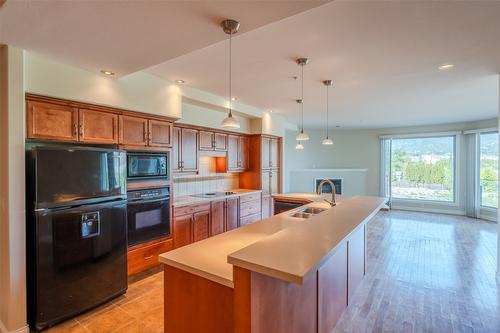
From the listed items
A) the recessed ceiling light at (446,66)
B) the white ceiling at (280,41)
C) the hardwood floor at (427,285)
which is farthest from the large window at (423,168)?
the recessed ceiling light at (446,66)

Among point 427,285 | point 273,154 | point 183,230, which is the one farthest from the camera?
point 273,154

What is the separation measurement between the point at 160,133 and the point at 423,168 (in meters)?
7.56

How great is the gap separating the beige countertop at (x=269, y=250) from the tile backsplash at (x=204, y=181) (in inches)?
95.4

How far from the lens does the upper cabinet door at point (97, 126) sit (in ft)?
8.63

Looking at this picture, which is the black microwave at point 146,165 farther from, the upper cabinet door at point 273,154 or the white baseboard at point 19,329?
the upper cabinet door at point 273,154

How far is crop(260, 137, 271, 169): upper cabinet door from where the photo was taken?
5461 millimetres

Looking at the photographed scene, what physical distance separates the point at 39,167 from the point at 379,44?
125 inches

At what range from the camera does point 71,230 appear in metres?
2.33

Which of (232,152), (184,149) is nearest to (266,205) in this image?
(232,152)

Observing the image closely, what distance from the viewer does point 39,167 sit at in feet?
6.99

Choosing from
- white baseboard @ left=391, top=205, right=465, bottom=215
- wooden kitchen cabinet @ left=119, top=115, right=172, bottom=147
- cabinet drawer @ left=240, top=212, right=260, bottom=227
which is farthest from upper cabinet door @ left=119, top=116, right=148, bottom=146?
white baseboard @ left=391, top=205, right=465, bottom=215

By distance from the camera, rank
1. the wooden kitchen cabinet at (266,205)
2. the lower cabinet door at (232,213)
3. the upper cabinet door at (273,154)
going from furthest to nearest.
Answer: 1. the upper cabinet door at (273,154)
2. the wooden kitchen cabinet at (266,205)
3. the lower cabinet door at (232,213)

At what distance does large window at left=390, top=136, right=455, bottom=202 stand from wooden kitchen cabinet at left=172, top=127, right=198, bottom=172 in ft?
21.4

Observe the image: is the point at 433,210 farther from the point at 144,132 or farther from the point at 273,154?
the point at 144,132
